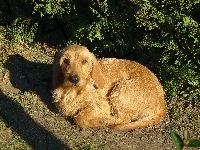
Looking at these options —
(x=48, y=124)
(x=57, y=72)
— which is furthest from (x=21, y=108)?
(x=57, y=72)

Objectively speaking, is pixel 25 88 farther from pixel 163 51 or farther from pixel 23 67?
pixel 163 51

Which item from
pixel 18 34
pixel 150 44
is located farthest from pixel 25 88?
pixel 150 44

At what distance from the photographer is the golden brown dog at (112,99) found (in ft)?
16.0

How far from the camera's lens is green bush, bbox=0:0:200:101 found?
512 cm

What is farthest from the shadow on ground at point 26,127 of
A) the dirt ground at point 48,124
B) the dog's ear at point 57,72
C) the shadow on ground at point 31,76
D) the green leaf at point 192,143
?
the green leaf at point 192,143

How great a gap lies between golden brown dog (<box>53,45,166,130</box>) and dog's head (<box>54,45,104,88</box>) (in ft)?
0.08

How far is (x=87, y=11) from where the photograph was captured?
5910 millimetres

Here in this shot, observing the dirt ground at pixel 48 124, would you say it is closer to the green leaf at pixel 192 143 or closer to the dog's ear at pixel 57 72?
the dog's ear at pixel 57 72

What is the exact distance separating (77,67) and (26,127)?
1.18m

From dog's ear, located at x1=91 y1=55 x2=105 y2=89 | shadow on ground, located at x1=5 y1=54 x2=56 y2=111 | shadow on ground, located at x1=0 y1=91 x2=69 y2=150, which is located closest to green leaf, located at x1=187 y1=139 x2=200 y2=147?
dog's ear, located at x1=91 y1=55 x2=105 y2=89

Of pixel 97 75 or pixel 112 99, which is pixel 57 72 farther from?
pixel 112 99

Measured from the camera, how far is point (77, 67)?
180 inches

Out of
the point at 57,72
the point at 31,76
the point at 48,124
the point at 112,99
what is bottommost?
the point at 48,124

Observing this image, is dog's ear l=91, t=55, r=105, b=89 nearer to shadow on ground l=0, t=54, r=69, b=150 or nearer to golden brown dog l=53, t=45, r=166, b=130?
golden brown dog l=53, t=45, r=166, b=130
